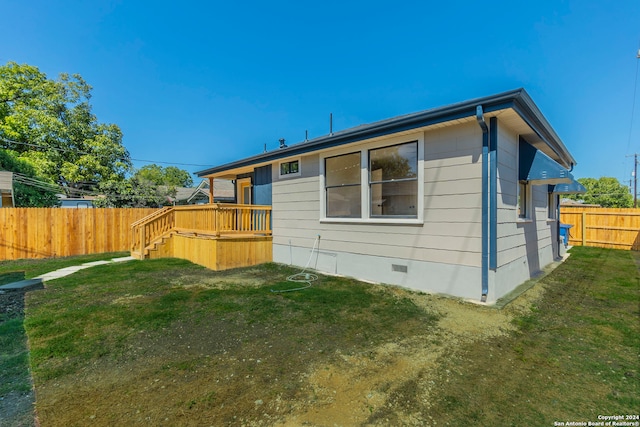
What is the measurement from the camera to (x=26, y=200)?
12.7 m

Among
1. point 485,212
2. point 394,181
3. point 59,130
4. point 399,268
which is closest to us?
point 485,212

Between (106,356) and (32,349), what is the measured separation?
880mm

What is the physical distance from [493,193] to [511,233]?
1.21 meters

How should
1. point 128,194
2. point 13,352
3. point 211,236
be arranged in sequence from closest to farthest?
point 13,352
point 211,236
point 128,194

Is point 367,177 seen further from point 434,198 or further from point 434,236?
point 434,236

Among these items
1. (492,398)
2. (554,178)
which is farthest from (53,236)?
(554,178)

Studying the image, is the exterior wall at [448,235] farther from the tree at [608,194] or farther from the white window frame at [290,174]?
the tree at [608,194]

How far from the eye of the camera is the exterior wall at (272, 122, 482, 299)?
4.45 metres

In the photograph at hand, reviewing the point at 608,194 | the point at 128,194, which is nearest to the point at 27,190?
the point at 128,194

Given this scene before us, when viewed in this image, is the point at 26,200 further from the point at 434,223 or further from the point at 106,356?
the point at 434,223

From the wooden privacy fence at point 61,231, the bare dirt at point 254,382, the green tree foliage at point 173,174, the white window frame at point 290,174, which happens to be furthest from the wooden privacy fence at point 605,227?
the green tree foliage at point 173,174

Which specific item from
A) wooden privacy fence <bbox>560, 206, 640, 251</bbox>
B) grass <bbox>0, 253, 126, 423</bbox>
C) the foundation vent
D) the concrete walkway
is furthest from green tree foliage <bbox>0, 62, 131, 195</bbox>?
wooden privacy fence <bbox>560, 206, 640, 251</bbox>

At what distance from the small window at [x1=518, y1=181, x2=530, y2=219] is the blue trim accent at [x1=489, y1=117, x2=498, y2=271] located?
2030 millimetres

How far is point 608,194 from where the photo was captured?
42.4 m
